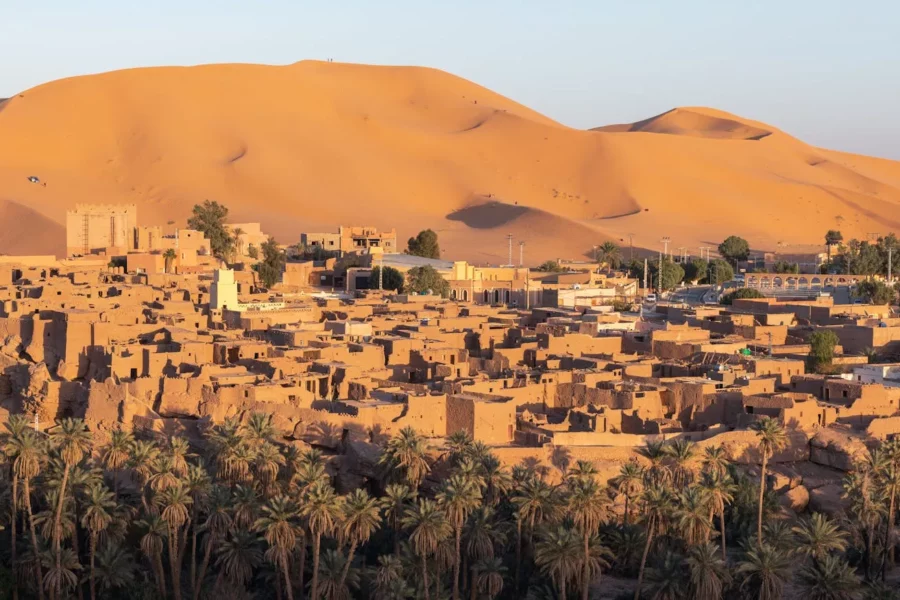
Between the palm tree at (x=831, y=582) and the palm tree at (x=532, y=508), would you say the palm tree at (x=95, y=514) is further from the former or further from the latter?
the palm tree at (x=831, y=582)

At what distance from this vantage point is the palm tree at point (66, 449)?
23688mm

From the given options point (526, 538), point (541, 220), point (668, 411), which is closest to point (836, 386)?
point (668, 411)

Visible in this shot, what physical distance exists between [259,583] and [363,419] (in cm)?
408

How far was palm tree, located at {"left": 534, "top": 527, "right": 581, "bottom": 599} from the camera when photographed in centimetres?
2192

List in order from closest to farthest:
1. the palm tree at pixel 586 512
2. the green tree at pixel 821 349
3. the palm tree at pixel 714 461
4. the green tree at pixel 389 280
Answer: the palm tree at pixel 586 512
the palm tree at pixel 714 461
the green tree at pixel 821 349
the green tree at pixel 389 280

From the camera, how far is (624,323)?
41938mm

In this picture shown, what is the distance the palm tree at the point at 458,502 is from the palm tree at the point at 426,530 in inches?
5.7

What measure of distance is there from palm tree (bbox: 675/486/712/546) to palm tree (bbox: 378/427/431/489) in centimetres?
415

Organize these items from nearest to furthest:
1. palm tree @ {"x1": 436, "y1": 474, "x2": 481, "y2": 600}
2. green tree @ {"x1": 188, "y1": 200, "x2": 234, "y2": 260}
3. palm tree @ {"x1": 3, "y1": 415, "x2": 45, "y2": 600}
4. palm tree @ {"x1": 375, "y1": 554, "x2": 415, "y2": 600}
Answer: palm tree @ {"x1": 375, "y1": 554, "x2": 415, "y2": 600}, palm tree @ {"x1": 436, "y1": 474, "x2": 481, "y2": 600}, palm tree @ {"x1": 3, "y1": 415, "x2": 45, "y2": 600}, green tree @ {"x1": 188, "y1": 200, "x2": 234, "y2": 260}

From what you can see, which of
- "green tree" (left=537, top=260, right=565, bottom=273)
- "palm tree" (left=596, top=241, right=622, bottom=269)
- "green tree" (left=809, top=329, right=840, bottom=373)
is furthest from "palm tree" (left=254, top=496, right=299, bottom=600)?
"palm tree" (left=596, top=241, right=622, bottom=269)

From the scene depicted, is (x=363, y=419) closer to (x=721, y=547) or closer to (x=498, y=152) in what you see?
(x=721, y=547)

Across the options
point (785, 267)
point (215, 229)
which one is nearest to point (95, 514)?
point (215, 229)

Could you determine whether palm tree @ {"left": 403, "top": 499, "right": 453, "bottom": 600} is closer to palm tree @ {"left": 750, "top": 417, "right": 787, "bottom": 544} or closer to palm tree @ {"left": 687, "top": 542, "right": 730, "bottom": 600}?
palm tree @ {"left": 687, "top": 542, "right": 730, "bottom": 600}

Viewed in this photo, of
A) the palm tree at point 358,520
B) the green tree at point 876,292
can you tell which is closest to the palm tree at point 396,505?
the palm tree at point 358,520
